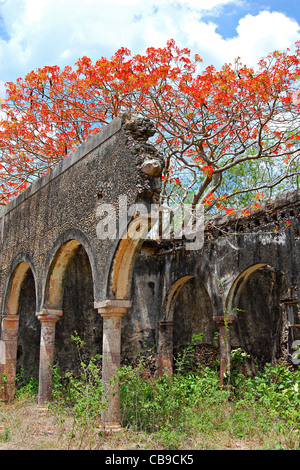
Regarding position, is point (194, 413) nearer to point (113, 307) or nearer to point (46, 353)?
A: point (113, 307)

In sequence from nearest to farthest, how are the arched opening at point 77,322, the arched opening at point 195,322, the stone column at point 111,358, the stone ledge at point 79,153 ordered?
1. the stone column at point 111,358
2. the stone ledge at point 79,153
3. the arched opening at point 77,322
4. the arched opening at point 195,322

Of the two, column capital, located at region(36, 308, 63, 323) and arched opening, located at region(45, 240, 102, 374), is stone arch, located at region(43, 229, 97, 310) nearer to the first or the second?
column capital, located at region(36, 308, 63, 323)

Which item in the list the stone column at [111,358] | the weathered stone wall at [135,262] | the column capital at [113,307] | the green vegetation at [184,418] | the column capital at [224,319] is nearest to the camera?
the green vegetation at [184,418]

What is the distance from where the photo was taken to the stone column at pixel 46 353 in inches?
302

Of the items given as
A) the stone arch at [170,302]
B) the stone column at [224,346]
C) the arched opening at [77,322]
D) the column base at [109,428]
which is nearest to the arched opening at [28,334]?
the arched opening at [77,322]

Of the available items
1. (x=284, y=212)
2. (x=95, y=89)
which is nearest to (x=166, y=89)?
(x=95, y=89)

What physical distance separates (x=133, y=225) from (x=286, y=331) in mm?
4718

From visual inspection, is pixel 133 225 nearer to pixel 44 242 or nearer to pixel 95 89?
pixel 44 242

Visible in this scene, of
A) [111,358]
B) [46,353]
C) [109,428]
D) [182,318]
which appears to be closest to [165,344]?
[182,318]

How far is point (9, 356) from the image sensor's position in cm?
929

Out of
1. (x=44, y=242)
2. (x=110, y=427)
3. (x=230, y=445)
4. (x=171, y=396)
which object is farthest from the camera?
(x=44, y=242)

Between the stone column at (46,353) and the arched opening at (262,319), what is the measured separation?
11.9 ft

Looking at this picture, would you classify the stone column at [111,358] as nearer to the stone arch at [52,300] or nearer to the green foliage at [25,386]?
the stone arch at [52,300]

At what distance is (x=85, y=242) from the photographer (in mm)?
6742
